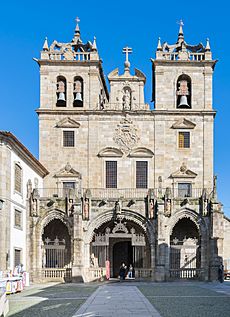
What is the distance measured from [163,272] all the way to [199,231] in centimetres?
347

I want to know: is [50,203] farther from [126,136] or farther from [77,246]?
[126,136]

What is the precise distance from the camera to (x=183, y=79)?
40562mm

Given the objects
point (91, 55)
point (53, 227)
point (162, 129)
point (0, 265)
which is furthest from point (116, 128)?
point (0, 265)

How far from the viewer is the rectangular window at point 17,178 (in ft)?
103

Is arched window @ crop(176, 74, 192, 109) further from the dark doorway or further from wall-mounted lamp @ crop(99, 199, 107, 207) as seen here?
the dark doorway

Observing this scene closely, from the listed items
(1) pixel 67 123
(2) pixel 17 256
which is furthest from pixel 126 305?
(1) pixel 67 123

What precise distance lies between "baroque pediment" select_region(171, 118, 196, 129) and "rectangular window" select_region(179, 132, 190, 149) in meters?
0.49

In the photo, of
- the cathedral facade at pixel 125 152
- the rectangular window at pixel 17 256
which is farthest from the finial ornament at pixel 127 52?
the rectangular window at pixel 17 256

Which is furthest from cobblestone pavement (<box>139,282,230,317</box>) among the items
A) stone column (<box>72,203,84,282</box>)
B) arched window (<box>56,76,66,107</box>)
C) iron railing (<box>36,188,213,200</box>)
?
arched window (<box>56,76,66,107</box>)

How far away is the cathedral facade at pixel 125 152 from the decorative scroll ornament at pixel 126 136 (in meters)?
0.07

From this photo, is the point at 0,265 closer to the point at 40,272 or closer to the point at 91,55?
the point at 40,272

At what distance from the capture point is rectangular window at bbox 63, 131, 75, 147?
39.3 m

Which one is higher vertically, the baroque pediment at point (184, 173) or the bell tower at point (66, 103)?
the bell tower at point (66, 103)

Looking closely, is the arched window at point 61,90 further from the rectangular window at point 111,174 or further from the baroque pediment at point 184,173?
the baroque pediment at point 184,173
